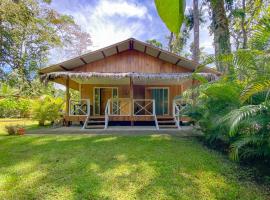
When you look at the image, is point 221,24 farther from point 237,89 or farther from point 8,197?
point 8,197

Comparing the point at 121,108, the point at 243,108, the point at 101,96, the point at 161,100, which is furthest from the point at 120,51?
the point at 243,108

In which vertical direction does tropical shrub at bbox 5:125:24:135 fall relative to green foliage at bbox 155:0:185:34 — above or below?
below

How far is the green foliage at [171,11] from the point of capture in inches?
15.2

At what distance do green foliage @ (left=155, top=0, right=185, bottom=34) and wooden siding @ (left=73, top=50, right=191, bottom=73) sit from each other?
445 inches

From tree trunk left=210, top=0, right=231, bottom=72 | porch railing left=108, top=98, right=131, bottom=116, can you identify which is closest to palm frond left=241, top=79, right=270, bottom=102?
tree trunk left=210, top=0, right=231, bottom=72

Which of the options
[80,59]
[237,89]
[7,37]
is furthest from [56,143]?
[80,59]

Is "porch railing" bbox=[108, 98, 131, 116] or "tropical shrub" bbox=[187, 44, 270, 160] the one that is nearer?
"tropical shrub" bbox=[187, 44, 270, 160]

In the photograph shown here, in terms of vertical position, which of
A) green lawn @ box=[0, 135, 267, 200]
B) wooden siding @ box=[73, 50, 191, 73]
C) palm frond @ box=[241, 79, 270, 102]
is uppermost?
wooden siding @ box=[73, 50, 191, 73]

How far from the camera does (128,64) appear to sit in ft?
38.3

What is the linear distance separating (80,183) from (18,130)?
17.8 feet

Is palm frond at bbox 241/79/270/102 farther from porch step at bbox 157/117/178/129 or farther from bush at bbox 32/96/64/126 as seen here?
bush at bbox 32/96/64/126

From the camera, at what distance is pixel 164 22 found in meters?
0.40

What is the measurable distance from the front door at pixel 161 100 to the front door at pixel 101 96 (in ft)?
7.66

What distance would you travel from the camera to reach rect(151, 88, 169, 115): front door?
12992 mm
